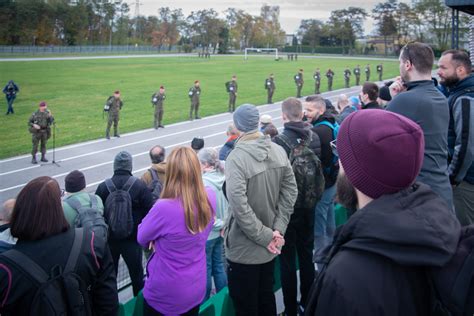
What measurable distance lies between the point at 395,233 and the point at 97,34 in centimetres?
5720

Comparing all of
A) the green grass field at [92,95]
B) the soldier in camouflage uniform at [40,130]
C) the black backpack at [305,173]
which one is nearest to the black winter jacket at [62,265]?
the black backpack at [305,173]

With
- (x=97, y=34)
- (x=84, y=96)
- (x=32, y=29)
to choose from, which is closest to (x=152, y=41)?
(x=97, y=34)

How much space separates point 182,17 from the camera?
10769cm

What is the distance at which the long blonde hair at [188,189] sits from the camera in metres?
3.04

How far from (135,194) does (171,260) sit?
1553mm

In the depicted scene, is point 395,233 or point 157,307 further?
point 157,307

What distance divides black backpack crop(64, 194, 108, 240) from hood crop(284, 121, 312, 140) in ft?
6.32

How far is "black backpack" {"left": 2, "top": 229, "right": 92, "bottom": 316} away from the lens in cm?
226

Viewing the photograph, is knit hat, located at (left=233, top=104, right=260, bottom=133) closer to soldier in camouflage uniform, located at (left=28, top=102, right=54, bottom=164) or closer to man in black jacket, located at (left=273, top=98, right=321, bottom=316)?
man in black jacket, located at (left=273, top=98, right=321, bottom=316)

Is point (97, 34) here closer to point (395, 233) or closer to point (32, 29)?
point (32, 29)

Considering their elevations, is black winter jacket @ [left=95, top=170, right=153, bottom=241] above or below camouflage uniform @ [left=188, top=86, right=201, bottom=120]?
below

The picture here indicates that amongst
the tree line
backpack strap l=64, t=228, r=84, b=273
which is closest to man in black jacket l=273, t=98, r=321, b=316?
backpack strap l=64, t=228, r=84, b=273

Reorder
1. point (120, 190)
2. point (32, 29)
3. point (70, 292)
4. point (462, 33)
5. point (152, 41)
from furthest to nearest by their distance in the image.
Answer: point (152, 41), point (462, 33), point (32, 29), point (120, 190), point (70, 292)

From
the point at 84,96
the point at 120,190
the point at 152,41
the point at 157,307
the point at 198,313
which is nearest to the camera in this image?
the point at 157,307
